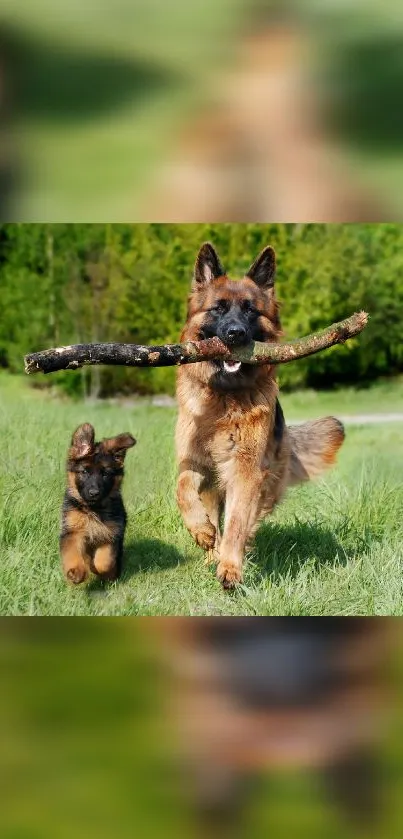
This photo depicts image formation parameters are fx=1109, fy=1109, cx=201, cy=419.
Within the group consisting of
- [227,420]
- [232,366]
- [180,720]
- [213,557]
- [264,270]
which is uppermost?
[264,270]

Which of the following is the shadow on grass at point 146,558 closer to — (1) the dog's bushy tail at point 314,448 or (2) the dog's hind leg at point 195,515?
(2) the dog's hind leg at point 195,515

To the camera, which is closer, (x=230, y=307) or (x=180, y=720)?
(x=180, y=720)

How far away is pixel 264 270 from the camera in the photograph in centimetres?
353

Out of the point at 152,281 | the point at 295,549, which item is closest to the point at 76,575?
the point at 295,549

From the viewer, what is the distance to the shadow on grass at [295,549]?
3.46m
